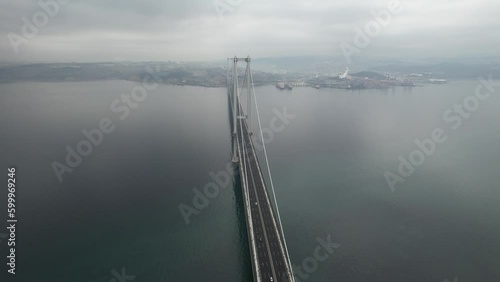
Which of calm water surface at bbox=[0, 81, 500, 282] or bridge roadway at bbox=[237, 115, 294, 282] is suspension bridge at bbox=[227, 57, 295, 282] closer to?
bridge roadway at bbox=[237, 115, 294, 282]

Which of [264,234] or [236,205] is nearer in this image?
[264,234]

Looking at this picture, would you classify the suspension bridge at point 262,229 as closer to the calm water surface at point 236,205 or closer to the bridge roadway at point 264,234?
the bridge roadway at point 264,234

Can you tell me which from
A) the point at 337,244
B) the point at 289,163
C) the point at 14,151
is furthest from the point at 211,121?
the point at 337,244

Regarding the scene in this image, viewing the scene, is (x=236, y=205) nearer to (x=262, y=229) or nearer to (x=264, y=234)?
(x=262, y=229)

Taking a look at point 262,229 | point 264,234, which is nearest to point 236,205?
point 262,229

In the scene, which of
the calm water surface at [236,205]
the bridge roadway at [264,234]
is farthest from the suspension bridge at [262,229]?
the calm water surface at [236,205]

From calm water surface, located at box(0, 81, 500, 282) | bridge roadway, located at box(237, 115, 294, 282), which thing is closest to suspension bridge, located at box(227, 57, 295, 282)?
bridge roadway, located at box(237, 115, 294, 282)

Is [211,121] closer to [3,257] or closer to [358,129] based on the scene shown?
[358,129]

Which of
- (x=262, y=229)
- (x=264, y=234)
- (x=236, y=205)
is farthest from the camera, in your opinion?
(x=236, y=205)
